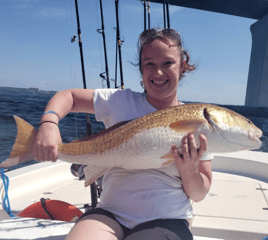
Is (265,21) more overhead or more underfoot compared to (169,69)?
more overhead

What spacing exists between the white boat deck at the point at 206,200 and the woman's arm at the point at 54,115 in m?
0.74

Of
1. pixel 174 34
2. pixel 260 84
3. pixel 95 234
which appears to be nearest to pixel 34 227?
pixel 95 234

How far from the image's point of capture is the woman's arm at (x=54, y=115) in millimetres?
1393

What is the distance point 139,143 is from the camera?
1481mm

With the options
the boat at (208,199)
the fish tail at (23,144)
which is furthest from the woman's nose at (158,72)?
the boat at (208,199)

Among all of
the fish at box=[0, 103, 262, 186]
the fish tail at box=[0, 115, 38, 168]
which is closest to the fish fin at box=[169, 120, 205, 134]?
the fish at box=[0, 103, 262, 186]

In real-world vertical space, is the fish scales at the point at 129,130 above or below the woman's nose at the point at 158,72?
below

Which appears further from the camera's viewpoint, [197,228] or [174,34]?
[197,228]

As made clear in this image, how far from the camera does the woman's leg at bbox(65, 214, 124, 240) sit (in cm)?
128

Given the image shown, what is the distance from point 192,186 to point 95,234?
0.69m

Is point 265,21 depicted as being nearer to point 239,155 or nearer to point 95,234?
point 239,155

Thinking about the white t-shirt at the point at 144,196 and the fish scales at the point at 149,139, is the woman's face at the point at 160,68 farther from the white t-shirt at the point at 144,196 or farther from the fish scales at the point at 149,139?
the white t-shirt at the point at 144,196

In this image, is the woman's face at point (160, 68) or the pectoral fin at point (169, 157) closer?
the pectoral fin at point (169, 157)

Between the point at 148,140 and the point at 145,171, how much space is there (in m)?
0.22
